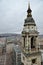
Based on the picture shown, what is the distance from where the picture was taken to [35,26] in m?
19.3

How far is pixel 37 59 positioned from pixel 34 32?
3.34 m

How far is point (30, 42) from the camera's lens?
1900 cm

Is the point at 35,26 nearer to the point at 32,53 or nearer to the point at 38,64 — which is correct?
the point at 32,53

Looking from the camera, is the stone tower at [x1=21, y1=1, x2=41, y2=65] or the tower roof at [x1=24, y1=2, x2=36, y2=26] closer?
the stone tower at [x1=21, y1=1, x2=41, y2=65]

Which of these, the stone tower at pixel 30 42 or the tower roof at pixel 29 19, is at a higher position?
the tower roof at pixel 29 19

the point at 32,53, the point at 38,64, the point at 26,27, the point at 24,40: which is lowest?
the point at 38,64

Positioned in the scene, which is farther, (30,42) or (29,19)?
(29,19)

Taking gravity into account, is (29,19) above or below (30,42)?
above

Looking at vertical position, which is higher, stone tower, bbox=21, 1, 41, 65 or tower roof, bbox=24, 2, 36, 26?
tower roof, bbox=24, 2, 36, 26

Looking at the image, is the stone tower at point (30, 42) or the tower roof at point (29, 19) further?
the tower roof at point (29, 19)

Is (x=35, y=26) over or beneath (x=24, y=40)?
over

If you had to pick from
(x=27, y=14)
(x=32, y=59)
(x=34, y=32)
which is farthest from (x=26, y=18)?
(x=32, y=59)

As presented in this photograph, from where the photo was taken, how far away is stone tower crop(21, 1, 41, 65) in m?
18.6

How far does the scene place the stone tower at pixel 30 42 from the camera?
18.6m
